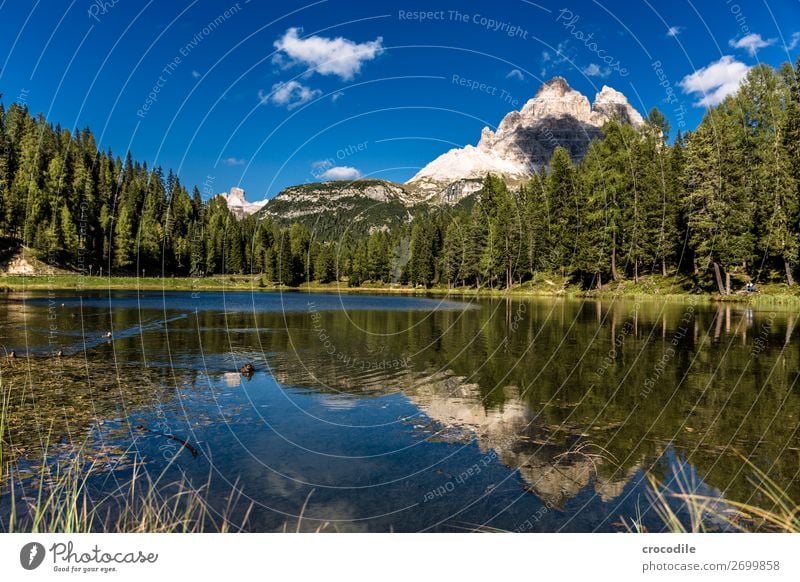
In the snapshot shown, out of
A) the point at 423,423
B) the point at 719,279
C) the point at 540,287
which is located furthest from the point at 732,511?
the point at 540,287

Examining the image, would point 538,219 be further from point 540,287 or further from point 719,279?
point 719,279

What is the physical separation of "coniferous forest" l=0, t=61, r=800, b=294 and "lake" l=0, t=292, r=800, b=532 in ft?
109

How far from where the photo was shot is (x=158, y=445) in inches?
441

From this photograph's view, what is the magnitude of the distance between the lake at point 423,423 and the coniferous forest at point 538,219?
3317 cm

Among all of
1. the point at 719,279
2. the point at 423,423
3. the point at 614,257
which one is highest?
the point at 614,257

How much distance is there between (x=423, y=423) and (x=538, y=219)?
79.8 metres

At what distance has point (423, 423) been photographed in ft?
43.4

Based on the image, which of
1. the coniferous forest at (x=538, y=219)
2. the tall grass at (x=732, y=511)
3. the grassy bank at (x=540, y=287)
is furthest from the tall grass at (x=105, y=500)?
the coniferous forest at (x=538, y=219)

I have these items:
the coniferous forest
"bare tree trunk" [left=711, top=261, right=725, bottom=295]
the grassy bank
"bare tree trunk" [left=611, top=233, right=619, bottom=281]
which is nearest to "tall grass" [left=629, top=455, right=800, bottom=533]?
the grassy bank

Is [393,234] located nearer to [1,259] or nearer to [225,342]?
[1,259]

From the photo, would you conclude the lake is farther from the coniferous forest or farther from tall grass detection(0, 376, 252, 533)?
the coniferous forest

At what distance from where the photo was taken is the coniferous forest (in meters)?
54.6
